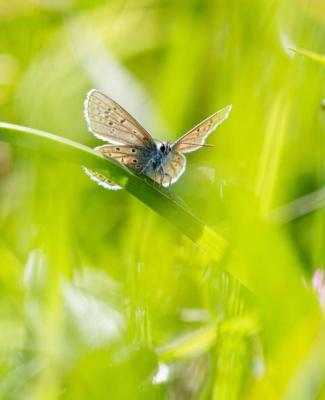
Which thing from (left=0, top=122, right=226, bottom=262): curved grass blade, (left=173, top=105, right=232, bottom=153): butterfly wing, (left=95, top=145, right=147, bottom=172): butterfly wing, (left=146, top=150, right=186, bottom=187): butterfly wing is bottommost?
(left=0, top=122, right=226, bottom=262): curved grass blade

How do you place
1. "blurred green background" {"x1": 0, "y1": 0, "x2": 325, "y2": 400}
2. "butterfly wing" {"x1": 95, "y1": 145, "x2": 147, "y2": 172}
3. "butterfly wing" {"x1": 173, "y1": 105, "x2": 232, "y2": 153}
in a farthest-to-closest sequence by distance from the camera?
"butterfly wing" {"x1": 95, "y1": 145, "x2": 147, "y2": 172}, "butterfly wing" {"x1": 173, "y1": 105, "x2": 232, "y2": 153}, "blurred green background" {"x1": 0, "y1": 0, "x2": 325, "y2": 400}

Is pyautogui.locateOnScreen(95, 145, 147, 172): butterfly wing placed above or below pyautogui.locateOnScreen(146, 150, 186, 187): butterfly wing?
above

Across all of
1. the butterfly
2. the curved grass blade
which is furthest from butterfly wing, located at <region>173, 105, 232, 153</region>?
the curved grass blade

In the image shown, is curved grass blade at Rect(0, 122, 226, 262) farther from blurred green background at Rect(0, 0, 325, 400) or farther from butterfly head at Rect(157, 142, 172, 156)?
butterfly head at Rect(157, 142, 172, 156)

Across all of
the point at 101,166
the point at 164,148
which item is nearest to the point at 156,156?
the point at 164,148

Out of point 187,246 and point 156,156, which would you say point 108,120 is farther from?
point 187,246

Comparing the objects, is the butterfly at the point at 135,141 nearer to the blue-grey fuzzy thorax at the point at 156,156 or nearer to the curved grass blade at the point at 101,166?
the blue-grey fuzzy thorax at the point at 156,156
